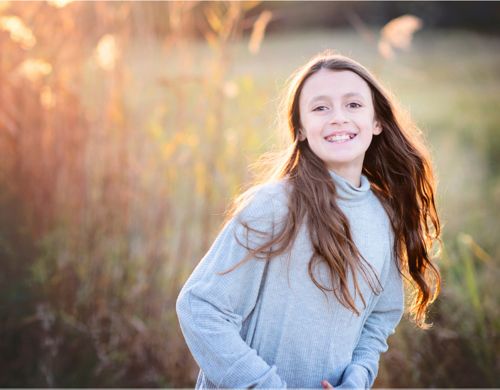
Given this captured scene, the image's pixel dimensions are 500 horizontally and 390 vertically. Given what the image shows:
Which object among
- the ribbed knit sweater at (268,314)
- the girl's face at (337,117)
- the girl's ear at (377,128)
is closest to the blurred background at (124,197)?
the girl's ear at (377,128)

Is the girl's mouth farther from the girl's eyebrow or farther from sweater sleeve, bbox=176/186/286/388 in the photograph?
sweater sleeve, bbox=176/186/286/388

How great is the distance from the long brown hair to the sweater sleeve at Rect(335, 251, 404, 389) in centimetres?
5

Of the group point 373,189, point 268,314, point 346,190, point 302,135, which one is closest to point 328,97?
point 302,135

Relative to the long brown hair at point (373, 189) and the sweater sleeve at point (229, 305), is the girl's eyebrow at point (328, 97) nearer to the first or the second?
the long brown hair at point (373, 189)

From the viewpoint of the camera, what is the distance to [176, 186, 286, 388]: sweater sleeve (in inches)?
57.3

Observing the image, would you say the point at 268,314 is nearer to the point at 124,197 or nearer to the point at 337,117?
the point at 337,117

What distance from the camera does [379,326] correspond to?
5.85 ft

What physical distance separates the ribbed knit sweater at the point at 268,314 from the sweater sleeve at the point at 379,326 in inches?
1.9

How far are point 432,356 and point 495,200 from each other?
1.39m

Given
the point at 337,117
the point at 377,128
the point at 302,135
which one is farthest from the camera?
the point at 377,128

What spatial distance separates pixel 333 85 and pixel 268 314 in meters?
0.60

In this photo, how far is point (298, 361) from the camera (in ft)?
5.09

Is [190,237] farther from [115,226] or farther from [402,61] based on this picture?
[402,61]

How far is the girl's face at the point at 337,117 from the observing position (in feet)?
5.34
